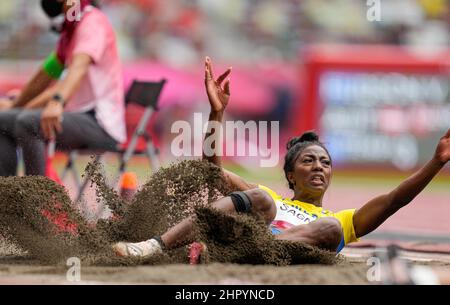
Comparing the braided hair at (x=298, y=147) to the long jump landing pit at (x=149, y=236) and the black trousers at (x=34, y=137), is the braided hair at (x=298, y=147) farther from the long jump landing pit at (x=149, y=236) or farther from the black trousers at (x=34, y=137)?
the black trousers at (x=34, y=137)

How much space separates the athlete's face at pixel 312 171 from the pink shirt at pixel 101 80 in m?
2.76

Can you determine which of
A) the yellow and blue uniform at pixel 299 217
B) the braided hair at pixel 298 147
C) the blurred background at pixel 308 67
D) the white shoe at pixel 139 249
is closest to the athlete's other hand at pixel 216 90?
the braided hair at pixel 298 147

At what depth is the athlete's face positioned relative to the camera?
5344 millimetres

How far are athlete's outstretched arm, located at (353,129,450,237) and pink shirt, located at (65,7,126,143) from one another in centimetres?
317

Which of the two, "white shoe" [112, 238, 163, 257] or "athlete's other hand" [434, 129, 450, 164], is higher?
"athlete's other hand" [434, 129, 450, 164]

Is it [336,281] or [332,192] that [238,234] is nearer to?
[336,281]

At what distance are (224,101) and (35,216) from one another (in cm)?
129

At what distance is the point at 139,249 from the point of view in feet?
16.1

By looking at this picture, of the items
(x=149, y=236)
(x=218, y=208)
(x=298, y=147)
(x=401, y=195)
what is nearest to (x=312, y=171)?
(x=298, y=147)

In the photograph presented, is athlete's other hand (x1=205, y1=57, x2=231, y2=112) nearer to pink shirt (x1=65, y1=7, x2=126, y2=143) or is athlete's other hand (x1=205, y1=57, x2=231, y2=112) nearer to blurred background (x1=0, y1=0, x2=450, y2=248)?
pink shirt (x1=65, y1=7, x2=126, y2=143)

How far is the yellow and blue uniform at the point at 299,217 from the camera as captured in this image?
5172 millimetres

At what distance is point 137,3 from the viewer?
57.3ft

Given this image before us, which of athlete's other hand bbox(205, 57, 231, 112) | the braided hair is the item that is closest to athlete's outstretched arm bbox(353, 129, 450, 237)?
the braided hair
